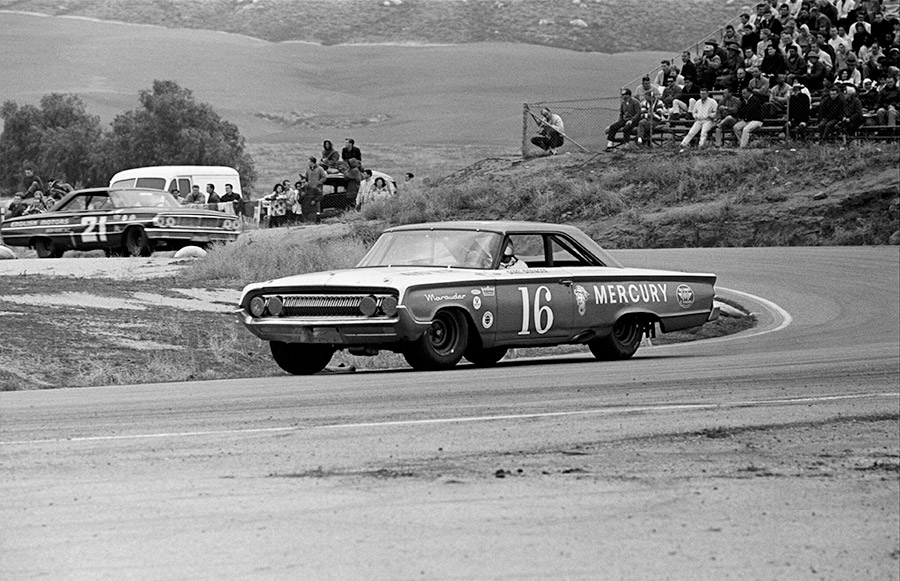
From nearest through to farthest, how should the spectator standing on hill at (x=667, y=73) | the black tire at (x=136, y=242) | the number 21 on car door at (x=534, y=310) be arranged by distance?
the number 21 on car door at (x=534, y=310)
the black tire at (x=136, y=242)
the spectator standing on hill at (x=667, y=73)

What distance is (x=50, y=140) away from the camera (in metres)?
82.4

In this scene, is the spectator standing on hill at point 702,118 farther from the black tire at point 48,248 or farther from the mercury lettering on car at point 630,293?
the mercury lettering on car at point 630,293

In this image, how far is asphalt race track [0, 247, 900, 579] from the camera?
564 cm

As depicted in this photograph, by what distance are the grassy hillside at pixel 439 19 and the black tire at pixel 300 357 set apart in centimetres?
10539

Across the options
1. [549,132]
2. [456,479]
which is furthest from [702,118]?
[456,479]

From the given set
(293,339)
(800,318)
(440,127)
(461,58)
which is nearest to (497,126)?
(440,127)

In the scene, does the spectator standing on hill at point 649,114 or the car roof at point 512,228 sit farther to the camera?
the spectator standing on hill at point 649,114

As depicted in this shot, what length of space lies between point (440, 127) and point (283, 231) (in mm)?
76475

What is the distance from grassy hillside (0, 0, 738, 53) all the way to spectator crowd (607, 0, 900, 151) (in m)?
85.0

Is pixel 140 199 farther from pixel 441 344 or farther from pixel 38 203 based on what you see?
pixel 441 344

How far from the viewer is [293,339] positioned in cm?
1232

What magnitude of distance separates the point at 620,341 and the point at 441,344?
7.24ft

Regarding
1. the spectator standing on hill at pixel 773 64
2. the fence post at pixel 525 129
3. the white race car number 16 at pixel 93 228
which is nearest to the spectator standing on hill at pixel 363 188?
the fence post at pixel 525 129

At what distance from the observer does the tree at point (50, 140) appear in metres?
80.8
